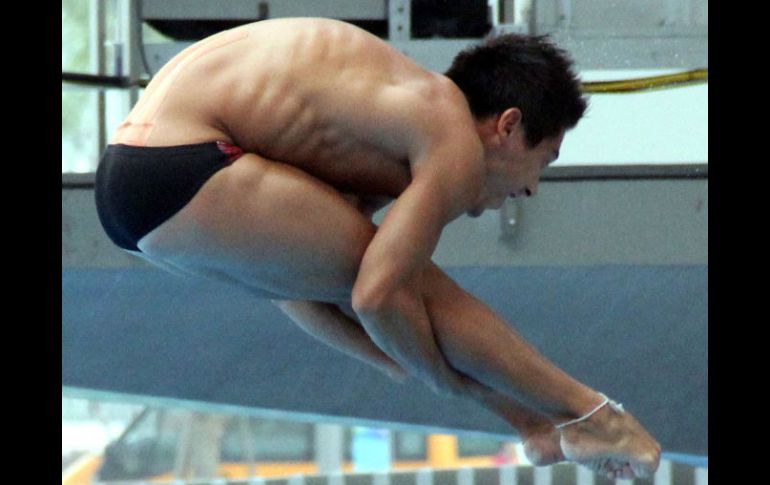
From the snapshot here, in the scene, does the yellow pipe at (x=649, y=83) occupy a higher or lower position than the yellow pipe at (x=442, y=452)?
higher

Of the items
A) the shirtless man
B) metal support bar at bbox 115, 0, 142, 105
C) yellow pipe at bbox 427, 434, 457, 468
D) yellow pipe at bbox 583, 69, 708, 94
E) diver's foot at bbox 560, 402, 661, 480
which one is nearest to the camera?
the shirtless man

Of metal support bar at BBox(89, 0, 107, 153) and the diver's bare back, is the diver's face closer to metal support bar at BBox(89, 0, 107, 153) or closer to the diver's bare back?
the diver's bare back

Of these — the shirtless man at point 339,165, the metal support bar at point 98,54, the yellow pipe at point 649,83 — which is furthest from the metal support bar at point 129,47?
the shirtless man at point 339,165

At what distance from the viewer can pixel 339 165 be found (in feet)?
5.53

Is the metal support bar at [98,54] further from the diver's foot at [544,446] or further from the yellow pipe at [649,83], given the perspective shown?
the diver's foot at [544,446]

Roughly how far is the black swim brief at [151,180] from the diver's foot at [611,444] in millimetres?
610

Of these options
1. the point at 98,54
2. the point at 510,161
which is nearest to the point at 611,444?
the point at 510,161

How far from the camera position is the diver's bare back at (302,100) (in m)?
1.63

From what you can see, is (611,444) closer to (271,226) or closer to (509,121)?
(509,121)

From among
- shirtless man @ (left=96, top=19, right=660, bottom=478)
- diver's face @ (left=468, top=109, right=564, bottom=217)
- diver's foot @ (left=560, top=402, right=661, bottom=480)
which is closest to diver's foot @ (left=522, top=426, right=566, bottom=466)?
diver's foot @ (left=560, top=402, right=661, bottom=480)

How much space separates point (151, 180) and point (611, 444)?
723mm

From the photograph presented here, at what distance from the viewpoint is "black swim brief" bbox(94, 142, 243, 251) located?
1.63 m

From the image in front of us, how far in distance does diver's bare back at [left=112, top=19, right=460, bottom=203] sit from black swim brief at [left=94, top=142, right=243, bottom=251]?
0.06 feet
